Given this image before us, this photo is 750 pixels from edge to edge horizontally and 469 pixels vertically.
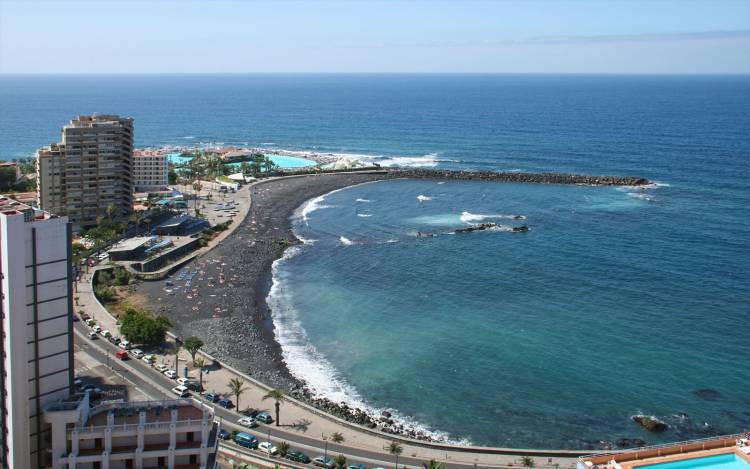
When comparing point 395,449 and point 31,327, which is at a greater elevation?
point 31,327

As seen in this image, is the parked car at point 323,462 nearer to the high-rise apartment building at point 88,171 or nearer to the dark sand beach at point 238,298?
the dark sand beach at point 238,298

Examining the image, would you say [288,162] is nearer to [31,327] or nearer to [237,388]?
[237,388]

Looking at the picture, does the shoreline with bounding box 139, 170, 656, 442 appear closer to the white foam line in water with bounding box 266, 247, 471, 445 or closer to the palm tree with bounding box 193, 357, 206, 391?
the white foam line in water with bounding box 266, 247, 471, 445

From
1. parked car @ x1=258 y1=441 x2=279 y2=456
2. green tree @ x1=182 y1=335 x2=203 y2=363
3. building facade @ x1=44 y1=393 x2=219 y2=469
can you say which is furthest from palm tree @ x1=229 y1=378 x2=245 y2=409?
building facade @ x1=44 y1=393 x2=219 y2=469

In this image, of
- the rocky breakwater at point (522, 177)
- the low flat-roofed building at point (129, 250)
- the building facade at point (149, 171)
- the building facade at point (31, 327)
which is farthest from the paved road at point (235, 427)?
the rocky breakwater at point (522, 177)

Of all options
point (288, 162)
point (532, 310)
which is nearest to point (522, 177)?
point (288, 162)

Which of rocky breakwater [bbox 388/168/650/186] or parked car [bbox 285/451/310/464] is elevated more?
rocky breakwater [bbox 388/168/650/186]

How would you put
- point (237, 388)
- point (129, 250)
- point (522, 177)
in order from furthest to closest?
point (522, 177)
point (129, 250)
point (237, 388)
